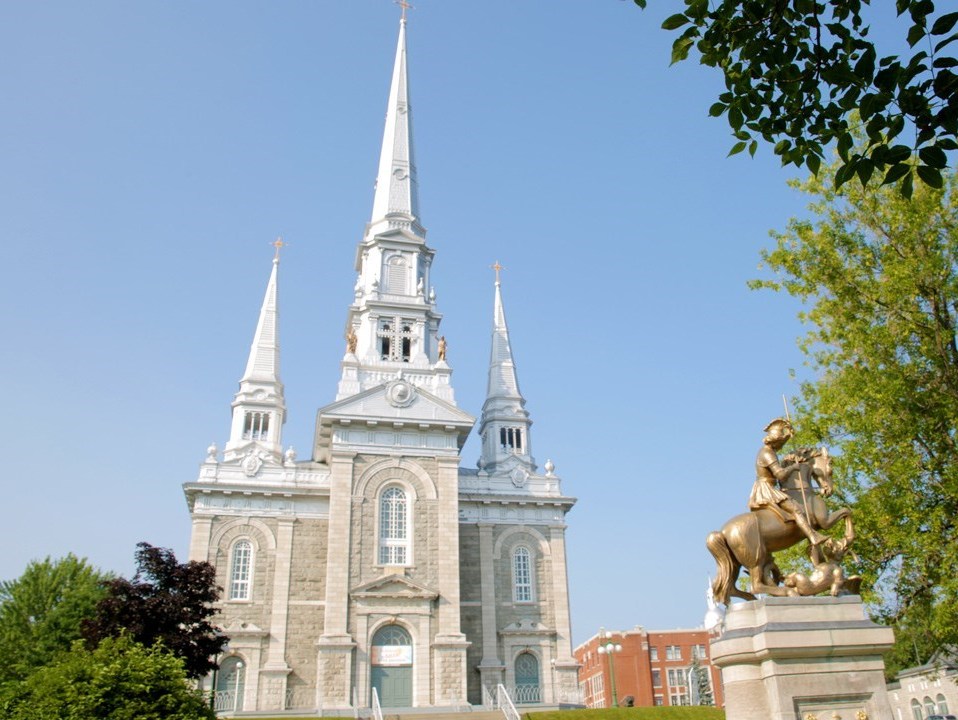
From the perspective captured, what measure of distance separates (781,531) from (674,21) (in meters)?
6.60

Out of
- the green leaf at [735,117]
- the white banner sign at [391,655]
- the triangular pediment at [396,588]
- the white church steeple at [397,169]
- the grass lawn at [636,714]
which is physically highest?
the white church steeple at [397,169]

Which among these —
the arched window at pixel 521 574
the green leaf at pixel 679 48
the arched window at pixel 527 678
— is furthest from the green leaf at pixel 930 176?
the arched window at pixel 521 574

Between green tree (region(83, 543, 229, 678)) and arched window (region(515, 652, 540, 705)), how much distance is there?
1745cm

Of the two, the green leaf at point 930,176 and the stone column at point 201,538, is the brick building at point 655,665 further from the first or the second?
the green leaf at point 930,176

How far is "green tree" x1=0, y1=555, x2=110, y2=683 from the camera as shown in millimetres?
41188

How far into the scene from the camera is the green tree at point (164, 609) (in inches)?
1117


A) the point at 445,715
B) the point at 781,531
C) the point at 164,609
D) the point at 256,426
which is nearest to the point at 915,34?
the point at 781,531

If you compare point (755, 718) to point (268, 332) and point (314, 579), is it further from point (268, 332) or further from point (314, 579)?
point (268, 332)

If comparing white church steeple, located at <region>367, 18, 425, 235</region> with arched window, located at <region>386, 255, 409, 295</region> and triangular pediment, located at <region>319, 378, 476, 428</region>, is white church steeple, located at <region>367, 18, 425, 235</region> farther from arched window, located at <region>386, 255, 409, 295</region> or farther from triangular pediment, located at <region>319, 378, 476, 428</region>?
triangular pediment, located at <region>319, 378, 476, 428</region>

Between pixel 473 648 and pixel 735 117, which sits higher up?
pixel 735 117

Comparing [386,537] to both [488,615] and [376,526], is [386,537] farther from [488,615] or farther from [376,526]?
[488,615]

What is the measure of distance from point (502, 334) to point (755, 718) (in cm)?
4456

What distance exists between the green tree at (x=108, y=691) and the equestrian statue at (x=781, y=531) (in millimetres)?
13921

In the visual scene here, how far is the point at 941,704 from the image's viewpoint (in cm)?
5219
